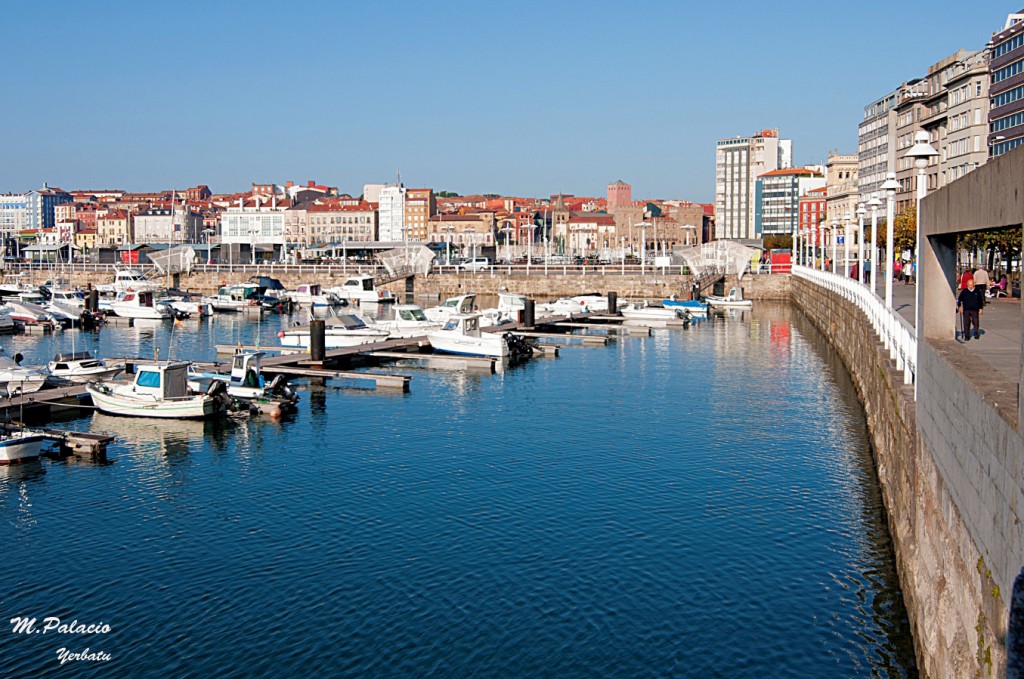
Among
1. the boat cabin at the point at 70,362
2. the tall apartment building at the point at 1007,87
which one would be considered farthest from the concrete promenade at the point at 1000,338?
the tall apartment building at the point at 1007,87

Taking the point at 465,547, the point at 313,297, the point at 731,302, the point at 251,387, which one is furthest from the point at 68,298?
the point at 465,547

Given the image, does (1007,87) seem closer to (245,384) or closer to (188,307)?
(188,307)

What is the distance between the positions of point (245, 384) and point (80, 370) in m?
6.98

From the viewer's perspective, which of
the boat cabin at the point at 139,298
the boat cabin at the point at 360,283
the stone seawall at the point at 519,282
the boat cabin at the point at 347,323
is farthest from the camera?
the stone seawall at the point at 519,282

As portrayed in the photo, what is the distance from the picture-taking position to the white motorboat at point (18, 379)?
33500 mm

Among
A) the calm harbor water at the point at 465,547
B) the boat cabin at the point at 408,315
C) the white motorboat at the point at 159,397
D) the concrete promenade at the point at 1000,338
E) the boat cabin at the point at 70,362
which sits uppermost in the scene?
the concrete promenade at the point at 1000,338

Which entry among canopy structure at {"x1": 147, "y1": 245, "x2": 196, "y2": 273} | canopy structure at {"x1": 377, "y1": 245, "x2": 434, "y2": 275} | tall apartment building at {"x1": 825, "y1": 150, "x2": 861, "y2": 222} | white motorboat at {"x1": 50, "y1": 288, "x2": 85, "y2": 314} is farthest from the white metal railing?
tall apartment building at {"x1": 825, "y1": 150, "x2": 861, "y2": 222}

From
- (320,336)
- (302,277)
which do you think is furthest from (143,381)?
(302,277)

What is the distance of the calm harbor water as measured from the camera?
50.3ft

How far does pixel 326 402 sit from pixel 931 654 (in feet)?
83.6

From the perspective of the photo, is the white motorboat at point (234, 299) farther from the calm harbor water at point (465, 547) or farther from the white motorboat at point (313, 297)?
the calm harbor water at point (465, 547)

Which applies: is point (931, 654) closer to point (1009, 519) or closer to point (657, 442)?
point (1009, 519)

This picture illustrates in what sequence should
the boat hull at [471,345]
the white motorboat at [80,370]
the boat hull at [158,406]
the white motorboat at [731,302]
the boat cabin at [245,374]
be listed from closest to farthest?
1. the boat hull at [158,406]
2. the boat cabin at [245,374]
3. the white motorboat at [80,370]
4. the boat hull at [471,345]
5. the white motorboat at [731,302]

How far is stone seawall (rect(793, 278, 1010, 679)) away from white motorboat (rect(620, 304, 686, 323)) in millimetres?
41684
